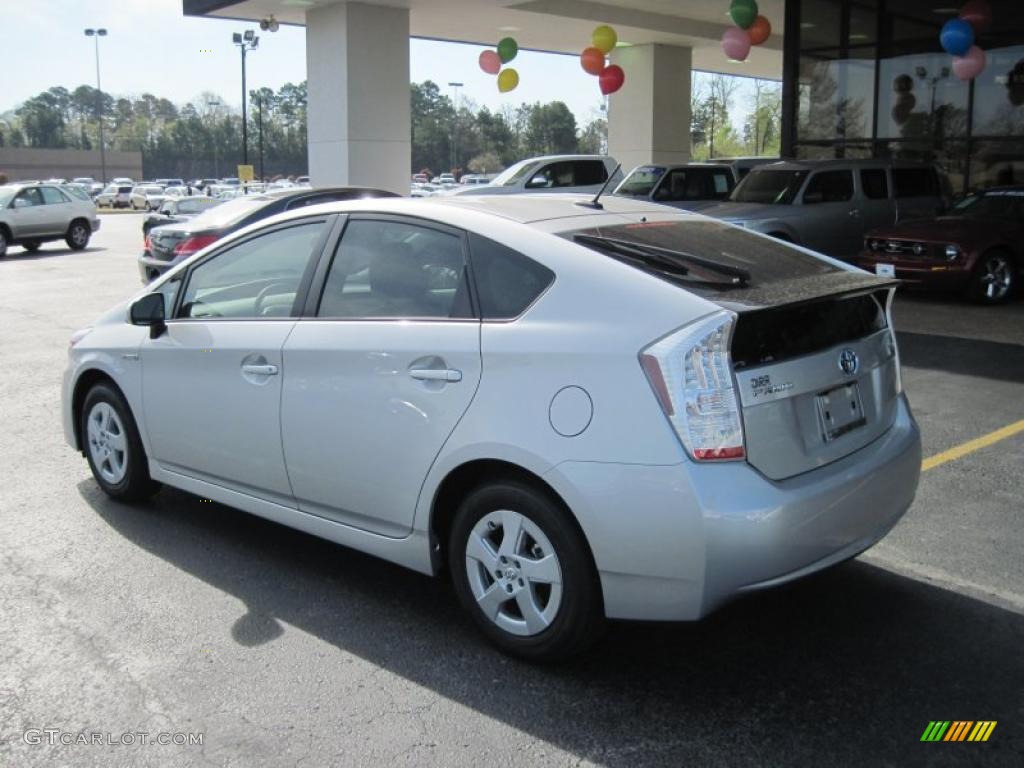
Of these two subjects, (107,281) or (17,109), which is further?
(17,109)

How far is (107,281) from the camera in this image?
1781cm

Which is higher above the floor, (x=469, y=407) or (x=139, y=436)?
(x=469, y=407)

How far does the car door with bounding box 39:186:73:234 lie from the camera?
24.9 meters

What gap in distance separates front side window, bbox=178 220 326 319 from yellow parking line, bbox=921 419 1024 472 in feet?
12.4

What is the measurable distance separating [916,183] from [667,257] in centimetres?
1365

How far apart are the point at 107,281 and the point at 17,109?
142m

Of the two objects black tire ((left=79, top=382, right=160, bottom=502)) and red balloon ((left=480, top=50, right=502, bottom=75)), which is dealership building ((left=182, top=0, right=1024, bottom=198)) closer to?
red balloon ((left=480, top=50, right=502, bottom=75))

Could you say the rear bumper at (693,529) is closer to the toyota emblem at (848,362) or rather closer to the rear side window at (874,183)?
the toyota emblem at (848,362)

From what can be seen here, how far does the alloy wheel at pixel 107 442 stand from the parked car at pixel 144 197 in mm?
55344

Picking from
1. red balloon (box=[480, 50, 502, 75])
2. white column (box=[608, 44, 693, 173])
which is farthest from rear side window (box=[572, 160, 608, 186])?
white column (box=[608, 44, 693, 173])

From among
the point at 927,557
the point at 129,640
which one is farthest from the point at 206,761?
the point at 927,557

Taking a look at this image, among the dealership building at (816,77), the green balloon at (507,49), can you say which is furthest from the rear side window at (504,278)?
the green balloon at (507,49)

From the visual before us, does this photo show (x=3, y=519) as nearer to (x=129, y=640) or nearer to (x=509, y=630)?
(x=129, y=640)

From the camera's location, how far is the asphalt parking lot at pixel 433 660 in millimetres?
3203
